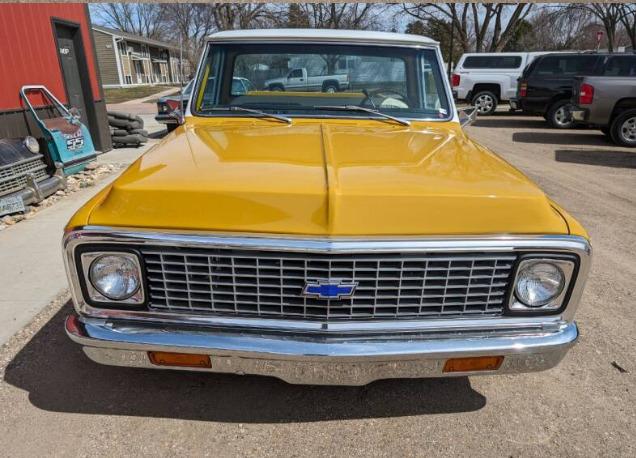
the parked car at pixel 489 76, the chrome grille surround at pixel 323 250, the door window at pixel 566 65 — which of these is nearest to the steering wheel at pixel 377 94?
the chrome grille surround at pixel 323 250

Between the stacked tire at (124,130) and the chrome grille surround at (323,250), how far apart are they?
904 centimetres

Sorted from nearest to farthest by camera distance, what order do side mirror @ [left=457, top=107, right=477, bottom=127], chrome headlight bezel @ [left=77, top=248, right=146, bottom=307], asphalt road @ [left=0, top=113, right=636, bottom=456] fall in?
chrome headlight bezel @ [left=77, top=248, right=146, bottom=307]
asphalt road @ [left=0, top=113, right=636, bottom=456]
side mirror @ [left=457, top=107, right=477, bottom=127]

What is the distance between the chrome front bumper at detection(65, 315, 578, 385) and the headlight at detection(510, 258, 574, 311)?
12 centimetres

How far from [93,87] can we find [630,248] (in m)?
9.34

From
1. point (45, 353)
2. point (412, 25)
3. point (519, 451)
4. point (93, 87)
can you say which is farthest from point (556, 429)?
point (412, 25)

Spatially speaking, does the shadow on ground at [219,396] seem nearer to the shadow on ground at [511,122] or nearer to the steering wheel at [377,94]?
the steering wheel at [377,94]

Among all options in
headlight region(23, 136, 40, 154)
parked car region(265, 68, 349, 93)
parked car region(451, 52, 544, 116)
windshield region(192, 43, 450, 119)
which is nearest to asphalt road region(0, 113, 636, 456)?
windshield region(192, 43, 450, 119)

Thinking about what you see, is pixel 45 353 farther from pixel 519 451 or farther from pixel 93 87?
pixel 93 87

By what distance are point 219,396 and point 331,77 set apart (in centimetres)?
215

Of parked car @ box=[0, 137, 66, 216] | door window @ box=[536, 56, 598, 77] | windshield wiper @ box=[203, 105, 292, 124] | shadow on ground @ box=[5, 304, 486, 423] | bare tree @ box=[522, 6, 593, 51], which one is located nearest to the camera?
shadow on ground @ box=[5, 304, 486, 423]

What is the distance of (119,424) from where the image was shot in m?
2.31

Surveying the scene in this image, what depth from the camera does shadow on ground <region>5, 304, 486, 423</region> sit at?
240 cm

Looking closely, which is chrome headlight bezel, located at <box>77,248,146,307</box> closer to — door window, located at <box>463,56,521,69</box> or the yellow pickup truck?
the yellow pickup truck

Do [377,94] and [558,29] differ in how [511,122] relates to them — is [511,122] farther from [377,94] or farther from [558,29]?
[558,29]
